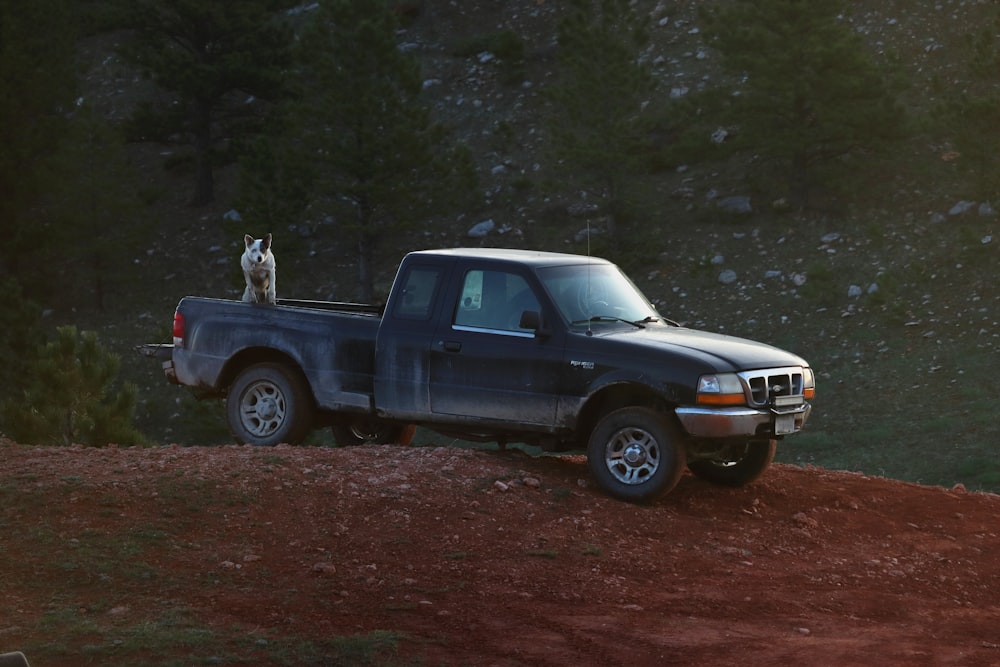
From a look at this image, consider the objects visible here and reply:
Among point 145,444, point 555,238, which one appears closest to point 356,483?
point 145,444

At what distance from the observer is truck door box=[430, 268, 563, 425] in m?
10.8

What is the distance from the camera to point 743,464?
1160 cm

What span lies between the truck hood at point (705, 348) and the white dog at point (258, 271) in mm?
3760

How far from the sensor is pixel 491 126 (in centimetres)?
4488

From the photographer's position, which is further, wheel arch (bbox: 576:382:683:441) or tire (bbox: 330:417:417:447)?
tire (bbox: 330:417:417:447)

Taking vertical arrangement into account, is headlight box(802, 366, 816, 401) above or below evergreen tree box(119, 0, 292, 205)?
below

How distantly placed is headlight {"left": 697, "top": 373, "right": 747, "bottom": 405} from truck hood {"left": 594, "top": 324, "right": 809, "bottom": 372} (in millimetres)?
70

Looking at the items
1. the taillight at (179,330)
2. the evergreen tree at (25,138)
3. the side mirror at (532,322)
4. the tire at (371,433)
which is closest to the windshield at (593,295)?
the side mirror at (532,322)

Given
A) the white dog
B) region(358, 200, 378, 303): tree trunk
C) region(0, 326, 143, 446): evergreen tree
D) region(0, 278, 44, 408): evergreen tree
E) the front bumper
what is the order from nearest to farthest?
the front bumper, the white dog, region(0, 326, 143, 446): evergreen tree, region(0, 278, 44, 408): evergreen tree, region(358, 200, 378, 303): tree trunk

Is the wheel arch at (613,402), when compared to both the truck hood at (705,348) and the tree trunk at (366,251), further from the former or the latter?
the tree trunk at (366,251)

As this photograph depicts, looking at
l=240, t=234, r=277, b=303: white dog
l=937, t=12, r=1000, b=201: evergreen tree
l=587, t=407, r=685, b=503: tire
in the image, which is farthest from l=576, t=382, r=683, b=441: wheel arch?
l=937, t=12, r=1000, b=201: evergreen tree

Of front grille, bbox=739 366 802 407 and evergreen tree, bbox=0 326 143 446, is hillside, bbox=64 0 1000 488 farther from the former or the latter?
front grille, bbox=739 366 802 407

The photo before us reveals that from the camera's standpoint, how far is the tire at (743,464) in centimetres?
1153

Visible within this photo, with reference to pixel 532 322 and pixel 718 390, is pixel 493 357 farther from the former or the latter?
pixel 718 390
